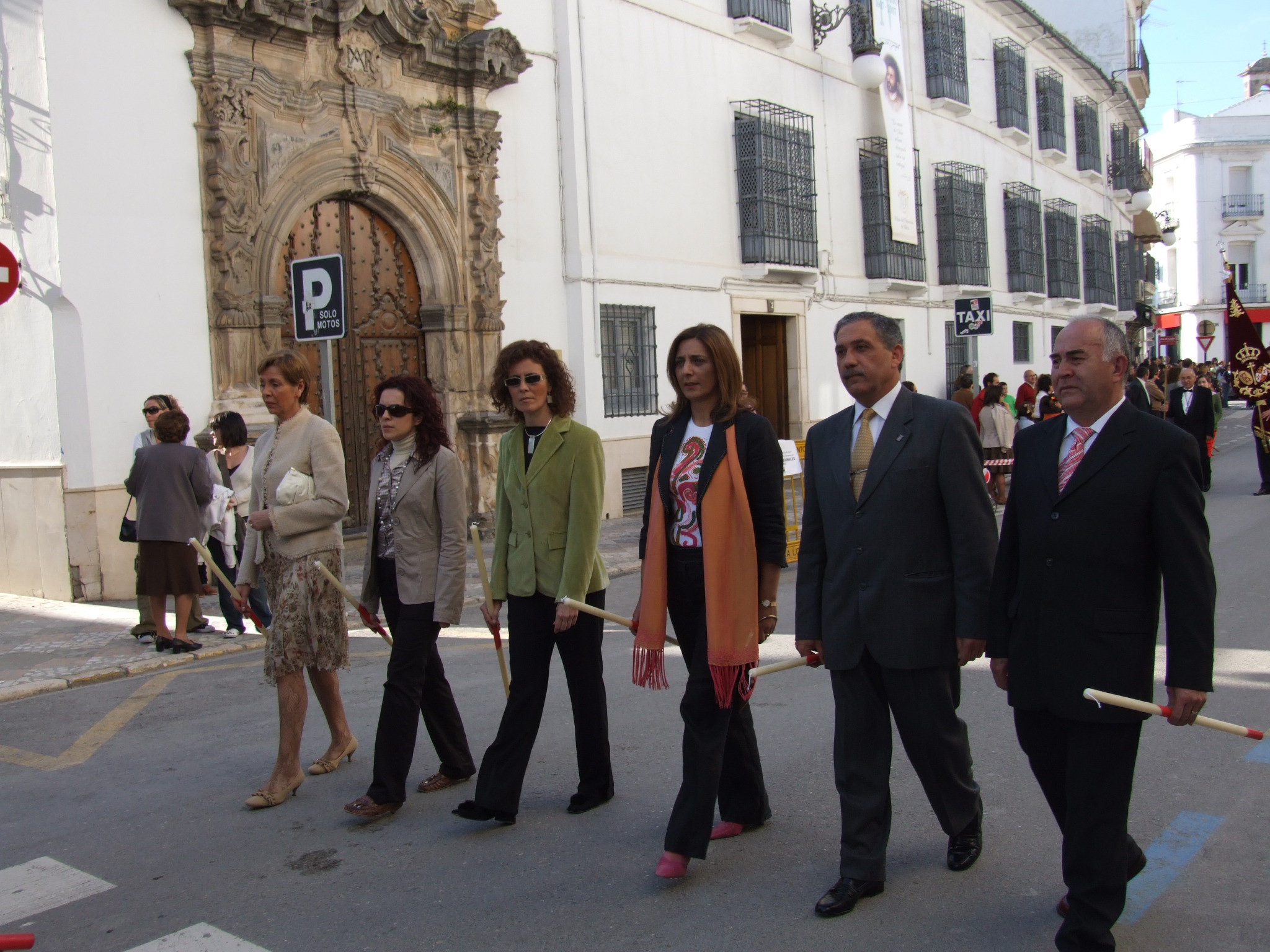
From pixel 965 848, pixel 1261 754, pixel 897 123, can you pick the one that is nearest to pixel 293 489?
pixel 965 848

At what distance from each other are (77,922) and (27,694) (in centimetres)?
395

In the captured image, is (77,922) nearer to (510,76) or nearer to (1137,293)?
(510,76)

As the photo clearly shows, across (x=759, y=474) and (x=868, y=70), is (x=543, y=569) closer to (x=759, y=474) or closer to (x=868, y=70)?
(x=759, y=474)

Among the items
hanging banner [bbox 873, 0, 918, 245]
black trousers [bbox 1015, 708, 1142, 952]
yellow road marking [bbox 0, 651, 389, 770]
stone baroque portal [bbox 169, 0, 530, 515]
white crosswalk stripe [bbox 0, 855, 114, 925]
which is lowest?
white crosswalk stripe [bbox 0, 855, 114, 925]

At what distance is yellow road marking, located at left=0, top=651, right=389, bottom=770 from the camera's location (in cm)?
573

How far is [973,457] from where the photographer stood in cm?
354

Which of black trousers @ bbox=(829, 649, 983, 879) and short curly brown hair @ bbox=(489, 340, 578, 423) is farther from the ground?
short curly brown hair @ bbox=(489, 340, 578, 423)

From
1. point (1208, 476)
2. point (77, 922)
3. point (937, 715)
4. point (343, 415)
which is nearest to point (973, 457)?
point (937, 715)

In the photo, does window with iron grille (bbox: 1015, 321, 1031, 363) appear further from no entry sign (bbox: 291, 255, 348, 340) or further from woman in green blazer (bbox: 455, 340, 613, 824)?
woman in green blazer (bbox: 455, 340, 613, 824)

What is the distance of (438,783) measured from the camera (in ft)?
16.2

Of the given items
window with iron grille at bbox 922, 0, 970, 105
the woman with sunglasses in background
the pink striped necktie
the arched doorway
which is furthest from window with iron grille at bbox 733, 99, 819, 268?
the pink striped necktie

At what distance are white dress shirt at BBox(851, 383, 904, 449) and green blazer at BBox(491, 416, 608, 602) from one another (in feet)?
3.67

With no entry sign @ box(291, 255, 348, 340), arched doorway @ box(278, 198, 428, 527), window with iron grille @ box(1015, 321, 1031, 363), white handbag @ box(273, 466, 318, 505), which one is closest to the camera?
white handbag @ box(273, 466, 318, 505)

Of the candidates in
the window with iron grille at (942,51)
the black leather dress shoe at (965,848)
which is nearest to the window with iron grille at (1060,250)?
the window with iron grille at (942,51)
